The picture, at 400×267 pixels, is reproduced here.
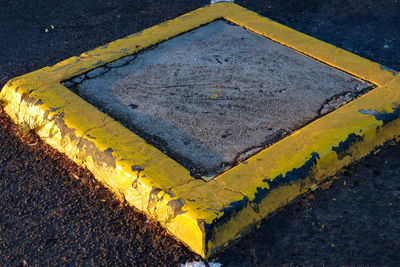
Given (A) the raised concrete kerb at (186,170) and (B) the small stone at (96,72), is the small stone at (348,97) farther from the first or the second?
(B) the small stone at (96,72)

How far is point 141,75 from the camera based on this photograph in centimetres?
330

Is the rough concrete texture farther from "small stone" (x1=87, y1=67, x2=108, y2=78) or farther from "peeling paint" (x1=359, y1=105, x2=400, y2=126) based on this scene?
"peeling paint" (x1=359, y1=105, x2=400, y2=126)

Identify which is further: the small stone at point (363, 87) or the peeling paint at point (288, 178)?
the small stone at point (363, 87)

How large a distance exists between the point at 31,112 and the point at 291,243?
1740mm

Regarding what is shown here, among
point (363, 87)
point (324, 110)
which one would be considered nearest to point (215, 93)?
point (324, 110)

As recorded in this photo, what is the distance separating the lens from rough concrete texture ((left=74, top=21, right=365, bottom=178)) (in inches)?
108

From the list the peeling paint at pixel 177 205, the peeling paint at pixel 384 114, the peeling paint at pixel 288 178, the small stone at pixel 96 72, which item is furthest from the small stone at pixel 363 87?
the small stone at pixel 96 72

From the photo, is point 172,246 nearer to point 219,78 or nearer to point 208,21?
point 219,78

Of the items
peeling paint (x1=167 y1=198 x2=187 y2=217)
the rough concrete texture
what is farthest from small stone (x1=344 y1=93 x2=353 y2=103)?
peeling paint (x1=167 y1=198 x2=187 y2=217)

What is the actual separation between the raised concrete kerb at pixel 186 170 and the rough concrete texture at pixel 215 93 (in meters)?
0.11

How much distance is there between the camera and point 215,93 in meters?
3.12

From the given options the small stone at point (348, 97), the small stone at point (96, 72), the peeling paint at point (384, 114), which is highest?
the small stone at point (96, 72)

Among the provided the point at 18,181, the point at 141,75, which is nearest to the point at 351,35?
the point at 141,75

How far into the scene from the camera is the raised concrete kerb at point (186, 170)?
2307 mm
